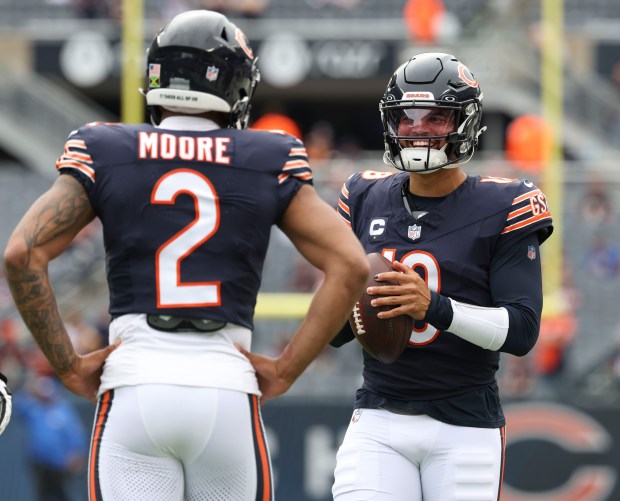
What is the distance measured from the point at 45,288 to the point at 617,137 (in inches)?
551

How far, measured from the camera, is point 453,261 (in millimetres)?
4172

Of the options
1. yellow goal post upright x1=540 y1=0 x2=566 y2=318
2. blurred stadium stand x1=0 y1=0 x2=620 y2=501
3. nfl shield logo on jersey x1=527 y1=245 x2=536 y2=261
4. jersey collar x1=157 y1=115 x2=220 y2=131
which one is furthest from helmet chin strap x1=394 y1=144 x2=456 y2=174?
yellow goal post upright x1=540 y1=0 x2=566 y2=318

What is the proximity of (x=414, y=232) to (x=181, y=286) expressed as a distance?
1.05 m

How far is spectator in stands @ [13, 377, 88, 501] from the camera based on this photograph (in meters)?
9.55

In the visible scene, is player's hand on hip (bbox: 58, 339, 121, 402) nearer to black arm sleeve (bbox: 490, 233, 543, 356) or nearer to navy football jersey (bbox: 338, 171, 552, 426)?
navy football jersey (bbox: 338, 171, 552, 426)

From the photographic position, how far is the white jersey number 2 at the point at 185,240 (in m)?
3.44

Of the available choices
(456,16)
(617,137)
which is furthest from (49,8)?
(617,137)

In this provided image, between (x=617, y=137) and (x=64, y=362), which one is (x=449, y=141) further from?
(x=617, y=137)

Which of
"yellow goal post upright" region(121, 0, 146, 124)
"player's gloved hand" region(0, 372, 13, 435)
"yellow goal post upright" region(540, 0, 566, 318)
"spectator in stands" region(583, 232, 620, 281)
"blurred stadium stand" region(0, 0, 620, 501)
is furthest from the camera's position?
"spectator in stands" region(583, 232, 620, 281)

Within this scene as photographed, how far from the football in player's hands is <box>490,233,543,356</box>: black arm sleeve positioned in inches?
12.5

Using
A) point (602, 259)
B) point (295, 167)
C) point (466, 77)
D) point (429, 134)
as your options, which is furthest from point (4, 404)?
point (602, 259)

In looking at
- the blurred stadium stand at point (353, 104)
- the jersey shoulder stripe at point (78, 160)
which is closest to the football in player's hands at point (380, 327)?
the jersey shoulder stripe at point (78, 160)

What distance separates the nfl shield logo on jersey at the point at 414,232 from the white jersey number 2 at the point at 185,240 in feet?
3.14

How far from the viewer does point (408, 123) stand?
4.25 m
